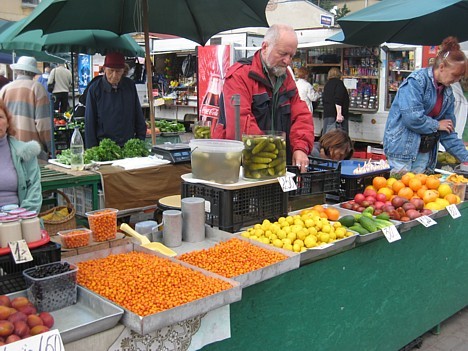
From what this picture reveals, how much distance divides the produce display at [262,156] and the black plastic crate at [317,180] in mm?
394

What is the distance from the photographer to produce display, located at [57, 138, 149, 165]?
5.19 meters

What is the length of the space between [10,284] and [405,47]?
8.90 meters

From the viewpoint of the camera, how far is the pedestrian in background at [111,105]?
575cm

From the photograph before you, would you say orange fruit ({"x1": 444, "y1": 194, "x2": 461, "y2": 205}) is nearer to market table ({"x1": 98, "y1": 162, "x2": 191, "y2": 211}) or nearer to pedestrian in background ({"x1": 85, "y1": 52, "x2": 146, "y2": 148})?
market table ({"x1": 98, "y1": 162, "x2": 191, "y2": 211})

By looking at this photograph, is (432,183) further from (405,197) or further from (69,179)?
(69,179)

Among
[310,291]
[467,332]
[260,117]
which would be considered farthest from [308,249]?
[467,332]

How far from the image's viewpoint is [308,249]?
2.65 m

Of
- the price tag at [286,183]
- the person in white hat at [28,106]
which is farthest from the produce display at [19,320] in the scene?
the person in white hat at [28,106]

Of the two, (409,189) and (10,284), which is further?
(409,189)

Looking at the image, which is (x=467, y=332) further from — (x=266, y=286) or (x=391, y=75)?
(x=391, y=75)

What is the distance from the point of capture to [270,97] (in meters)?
3.75

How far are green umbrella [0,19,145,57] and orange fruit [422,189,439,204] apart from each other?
536cm

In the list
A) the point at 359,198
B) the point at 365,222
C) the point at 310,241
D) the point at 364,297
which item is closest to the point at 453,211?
the point at 359,198

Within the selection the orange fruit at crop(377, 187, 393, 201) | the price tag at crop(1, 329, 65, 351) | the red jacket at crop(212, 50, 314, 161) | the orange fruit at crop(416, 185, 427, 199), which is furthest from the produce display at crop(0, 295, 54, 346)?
the orange fruit at crop(416, 185, 427, 199)
